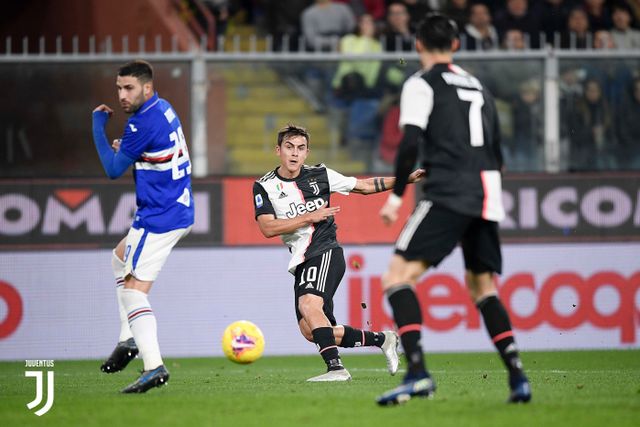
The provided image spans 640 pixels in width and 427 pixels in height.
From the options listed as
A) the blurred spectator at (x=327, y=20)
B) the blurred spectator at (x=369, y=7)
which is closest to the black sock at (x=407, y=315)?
the blurred spectator at (x=327, y=20)

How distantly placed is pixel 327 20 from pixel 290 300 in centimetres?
409

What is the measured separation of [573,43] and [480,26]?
57.0 inches

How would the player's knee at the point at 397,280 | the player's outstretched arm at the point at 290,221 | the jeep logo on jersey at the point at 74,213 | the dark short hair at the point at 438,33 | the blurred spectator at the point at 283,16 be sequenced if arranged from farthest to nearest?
the blurred spectator at the point at 283,16 → the jeep logo on jersey at the point at 74,213 → the player's outstretched arm at the point at 290,221 → the dark short hair at the point at 438,33 → the player's knee at the point at 397,280

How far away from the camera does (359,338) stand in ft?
32.3

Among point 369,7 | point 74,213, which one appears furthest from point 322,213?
point 369,7

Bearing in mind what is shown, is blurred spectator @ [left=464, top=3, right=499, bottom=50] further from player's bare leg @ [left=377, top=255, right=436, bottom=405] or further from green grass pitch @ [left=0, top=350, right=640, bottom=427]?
player's bare leg @ [left=377, top=255, right=436, bottom=405]

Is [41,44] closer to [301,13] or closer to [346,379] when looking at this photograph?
[301,13]

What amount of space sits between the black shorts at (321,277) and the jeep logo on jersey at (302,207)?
39 centimetres

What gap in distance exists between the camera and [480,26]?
51.4 ft

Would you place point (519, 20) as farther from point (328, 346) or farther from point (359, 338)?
point (328, 346)

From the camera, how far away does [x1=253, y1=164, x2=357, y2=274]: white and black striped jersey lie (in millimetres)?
9875

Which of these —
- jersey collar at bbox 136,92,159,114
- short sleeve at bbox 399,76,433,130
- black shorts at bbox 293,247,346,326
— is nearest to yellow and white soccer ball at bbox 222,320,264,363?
black shorts at bbox 293,247,346,326

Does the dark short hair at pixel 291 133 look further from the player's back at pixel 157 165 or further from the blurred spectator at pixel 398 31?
the blurred spectator at pixel 398 31

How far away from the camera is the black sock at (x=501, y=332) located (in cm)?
704
